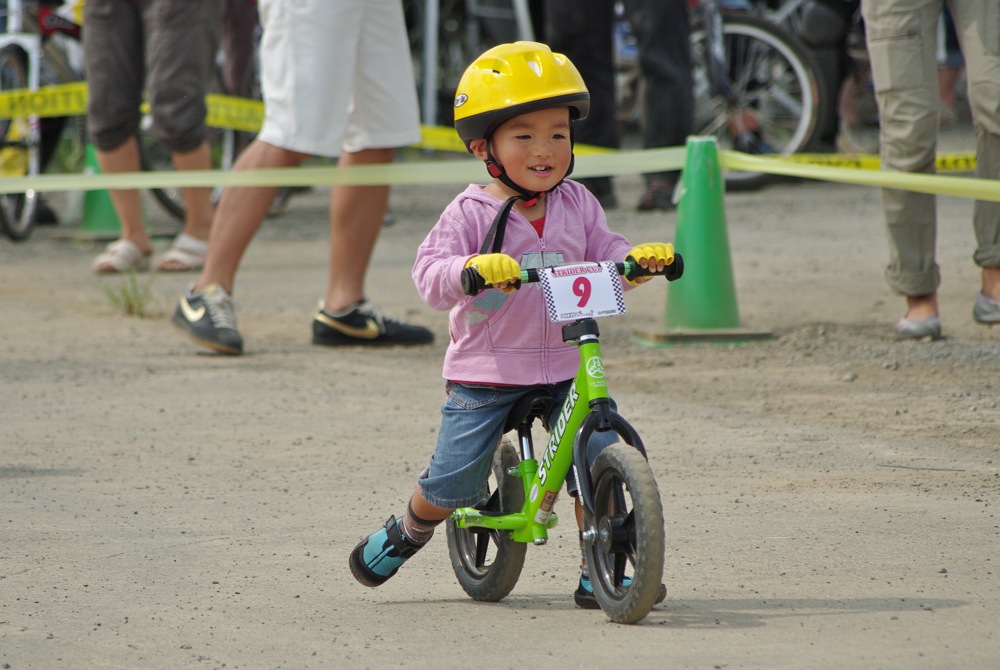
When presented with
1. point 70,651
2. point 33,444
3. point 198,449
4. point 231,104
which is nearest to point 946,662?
point 70,651

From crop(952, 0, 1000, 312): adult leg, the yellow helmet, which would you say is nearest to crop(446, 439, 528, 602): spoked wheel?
the yellow helmet

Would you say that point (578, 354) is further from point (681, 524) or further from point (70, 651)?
point (70, 651)

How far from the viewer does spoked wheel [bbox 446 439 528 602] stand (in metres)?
3.40

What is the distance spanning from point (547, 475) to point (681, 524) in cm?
77

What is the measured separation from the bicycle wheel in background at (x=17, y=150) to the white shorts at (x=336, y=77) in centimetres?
391

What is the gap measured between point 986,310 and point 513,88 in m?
3.53

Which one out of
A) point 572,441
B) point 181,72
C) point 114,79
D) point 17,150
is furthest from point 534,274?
point 17,150

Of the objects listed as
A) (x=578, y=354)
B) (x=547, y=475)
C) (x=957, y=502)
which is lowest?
(x=957, y=502)

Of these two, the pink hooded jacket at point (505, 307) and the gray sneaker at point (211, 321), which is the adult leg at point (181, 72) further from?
the pink hooded jacket at point (505, 307)

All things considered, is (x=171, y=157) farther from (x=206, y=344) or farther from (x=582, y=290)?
(x=582, y=290)

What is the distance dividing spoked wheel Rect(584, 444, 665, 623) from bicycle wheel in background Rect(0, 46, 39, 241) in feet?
24.0

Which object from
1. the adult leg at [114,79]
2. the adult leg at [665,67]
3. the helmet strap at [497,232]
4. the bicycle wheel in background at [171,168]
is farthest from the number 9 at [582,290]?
the bicycle wheel in background at [171,168]

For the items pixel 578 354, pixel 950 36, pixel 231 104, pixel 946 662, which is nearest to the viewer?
pixel 946 662

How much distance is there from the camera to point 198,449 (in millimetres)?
4863
